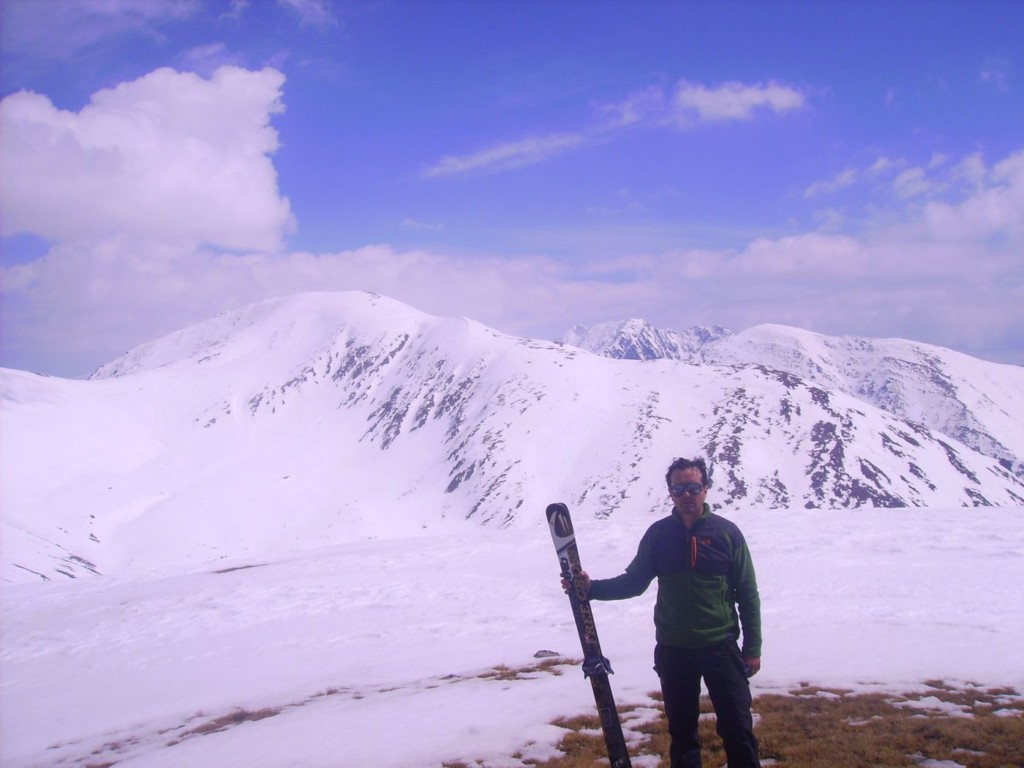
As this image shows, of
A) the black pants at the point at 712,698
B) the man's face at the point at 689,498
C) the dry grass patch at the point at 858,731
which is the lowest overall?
the dry grass patch at the point at 858,731

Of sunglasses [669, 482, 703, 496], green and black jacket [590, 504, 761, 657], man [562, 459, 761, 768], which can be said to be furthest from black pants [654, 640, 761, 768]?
sunglasses [669, 482, 703, 496]

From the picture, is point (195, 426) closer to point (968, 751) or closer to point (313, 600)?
point (313, 600)

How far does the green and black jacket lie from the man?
1 centimetres

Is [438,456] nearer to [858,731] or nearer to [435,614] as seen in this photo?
[435,614]

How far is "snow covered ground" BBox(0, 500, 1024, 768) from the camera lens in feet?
50.9

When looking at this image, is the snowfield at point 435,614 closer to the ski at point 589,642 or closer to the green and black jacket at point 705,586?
the ski at point 589,642

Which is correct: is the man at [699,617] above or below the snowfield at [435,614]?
above

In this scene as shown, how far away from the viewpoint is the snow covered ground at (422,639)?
15.5 metres

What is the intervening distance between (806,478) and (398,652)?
101796 millimetres

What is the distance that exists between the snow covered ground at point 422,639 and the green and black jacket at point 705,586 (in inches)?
220

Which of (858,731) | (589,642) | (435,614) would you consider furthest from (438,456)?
(589,642)

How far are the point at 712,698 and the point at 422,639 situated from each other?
2020cm

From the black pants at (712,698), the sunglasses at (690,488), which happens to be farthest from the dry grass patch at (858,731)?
the sunglasses at (690,488)

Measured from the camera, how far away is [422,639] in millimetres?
26375
